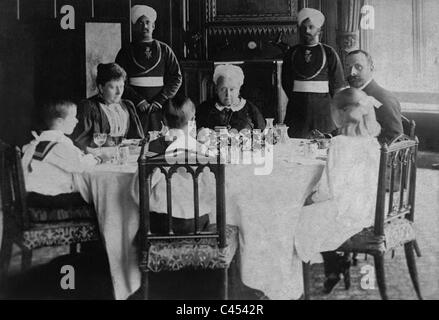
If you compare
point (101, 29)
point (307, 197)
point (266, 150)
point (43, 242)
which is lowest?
point (43, 242)

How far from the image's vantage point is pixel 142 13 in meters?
2.57

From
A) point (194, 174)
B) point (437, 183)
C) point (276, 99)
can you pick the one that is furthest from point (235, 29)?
point (437, 183)

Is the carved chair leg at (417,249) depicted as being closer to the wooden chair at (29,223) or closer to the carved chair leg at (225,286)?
the carved chair leg at (225,286)

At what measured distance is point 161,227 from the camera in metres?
2.26

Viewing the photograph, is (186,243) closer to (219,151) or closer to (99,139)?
(219,151)

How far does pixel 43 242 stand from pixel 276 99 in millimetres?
1315

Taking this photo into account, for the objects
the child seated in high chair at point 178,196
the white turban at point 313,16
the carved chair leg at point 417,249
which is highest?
the white turban at point 313,16

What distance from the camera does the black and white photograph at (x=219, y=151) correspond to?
90.9 inches

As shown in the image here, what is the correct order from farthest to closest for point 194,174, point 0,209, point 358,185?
point 0,209 < point 358,185 < point 194,174

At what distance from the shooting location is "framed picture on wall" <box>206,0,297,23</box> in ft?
8.48

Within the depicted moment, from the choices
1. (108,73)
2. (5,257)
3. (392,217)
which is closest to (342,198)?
(392,217)

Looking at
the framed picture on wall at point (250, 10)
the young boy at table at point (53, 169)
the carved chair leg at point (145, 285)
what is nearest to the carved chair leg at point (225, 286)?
the carved chair leg at point (145, 285)

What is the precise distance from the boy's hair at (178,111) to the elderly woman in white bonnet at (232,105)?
0.40 feet

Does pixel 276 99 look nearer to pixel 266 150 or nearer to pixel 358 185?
pixel 266 150
